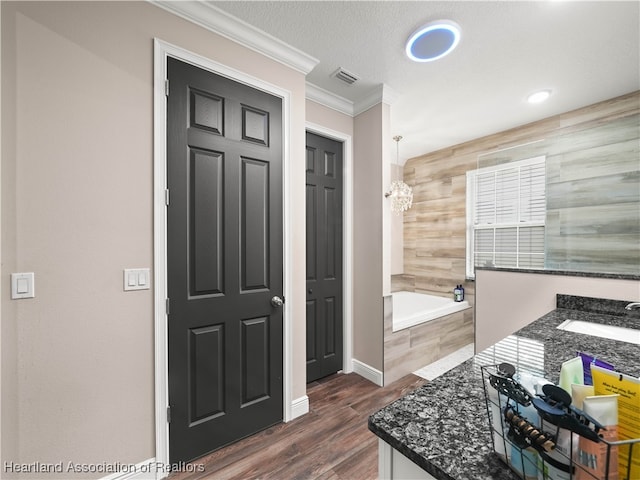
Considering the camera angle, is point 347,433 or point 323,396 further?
point 323,396

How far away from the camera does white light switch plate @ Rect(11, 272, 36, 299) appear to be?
45.3 inches

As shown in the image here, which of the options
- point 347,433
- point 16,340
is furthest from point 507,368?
point 16,340

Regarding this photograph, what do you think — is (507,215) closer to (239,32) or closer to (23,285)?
(239,32)

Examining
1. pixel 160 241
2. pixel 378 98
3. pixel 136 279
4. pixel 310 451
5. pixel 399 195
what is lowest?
pixel 310 451

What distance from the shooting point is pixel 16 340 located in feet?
3.79

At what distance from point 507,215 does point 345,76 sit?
2.49m

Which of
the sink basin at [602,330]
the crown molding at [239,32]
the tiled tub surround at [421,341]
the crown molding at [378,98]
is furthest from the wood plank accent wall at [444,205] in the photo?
the crown molding at [239,32]

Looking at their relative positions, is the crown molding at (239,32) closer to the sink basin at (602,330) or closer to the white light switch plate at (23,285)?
the white light switch plate at (23,285)

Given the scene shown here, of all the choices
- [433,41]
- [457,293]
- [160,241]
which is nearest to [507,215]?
[457,293]

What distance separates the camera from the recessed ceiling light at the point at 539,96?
2.45 metres

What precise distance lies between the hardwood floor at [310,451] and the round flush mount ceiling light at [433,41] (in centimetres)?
271

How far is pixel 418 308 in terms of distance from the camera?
376cm

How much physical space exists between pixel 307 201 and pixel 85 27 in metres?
1.72

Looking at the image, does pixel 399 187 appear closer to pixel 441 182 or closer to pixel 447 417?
pixel 441 182
